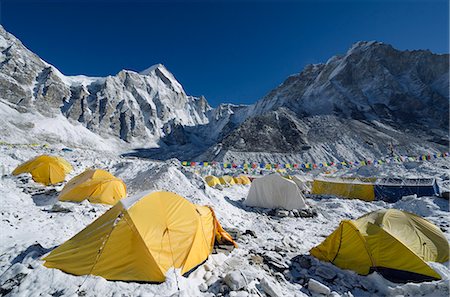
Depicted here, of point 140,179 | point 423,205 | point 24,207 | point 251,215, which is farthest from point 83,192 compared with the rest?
point 423,205

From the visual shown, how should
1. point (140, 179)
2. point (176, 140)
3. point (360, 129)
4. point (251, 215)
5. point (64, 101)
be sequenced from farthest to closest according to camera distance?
1. point (176, 140)
2. point (64, 101)
3. point (360, 129)
4. point (140, 179)
5. point (251, 215)

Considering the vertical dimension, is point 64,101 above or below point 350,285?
above

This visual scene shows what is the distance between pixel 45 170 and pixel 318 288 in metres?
15.5

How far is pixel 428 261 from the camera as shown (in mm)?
6344

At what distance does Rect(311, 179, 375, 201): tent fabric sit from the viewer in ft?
72.6

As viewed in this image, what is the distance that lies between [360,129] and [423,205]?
7250 centimetres

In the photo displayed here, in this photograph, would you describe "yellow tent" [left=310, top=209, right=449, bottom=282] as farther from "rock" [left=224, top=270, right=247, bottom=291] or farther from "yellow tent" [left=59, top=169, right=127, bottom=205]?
"yellow tent" [left=59, top=169, right=127, bottom=205]

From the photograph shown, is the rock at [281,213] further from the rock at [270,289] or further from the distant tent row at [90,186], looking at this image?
the rock at [270,289]

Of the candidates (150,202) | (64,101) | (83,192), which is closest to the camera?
(150,202)

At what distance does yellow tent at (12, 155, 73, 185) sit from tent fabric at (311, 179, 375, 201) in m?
23.4

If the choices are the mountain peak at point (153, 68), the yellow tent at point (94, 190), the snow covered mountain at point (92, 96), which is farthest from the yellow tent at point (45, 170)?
the mountain peak at point (153, 68)

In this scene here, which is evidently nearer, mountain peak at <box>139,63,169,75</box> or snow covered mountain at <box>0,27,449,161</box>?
snow covered mountain at <box>0,27,449,161</box>

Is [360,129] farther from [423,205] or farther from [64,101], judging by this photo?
[64,101]

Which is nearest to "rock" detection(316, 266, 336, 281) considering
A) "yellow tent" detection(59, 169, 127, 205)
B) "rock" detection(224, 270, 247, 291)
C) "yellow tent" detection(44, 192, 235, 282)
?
"rock" detection(224, 270, 247, 291)
